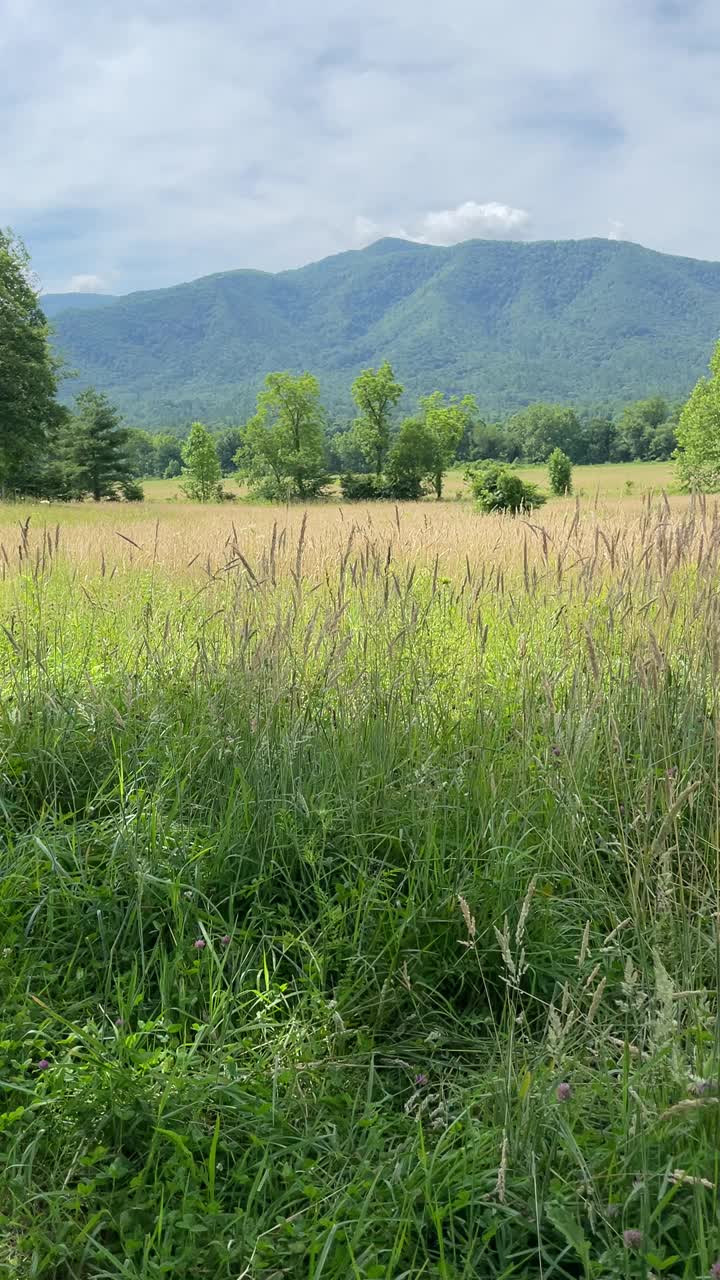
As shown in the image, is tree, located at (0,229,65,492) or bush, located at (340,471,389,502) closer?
tree, located at (0,229,65,492)

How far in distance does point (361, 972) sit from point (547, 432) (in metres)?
111

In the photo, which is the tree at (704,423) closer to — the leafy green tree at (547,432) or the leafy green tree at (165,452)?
the leafy green tree at (547,432)

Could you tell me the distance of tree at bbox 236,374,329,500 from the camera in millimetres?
52281

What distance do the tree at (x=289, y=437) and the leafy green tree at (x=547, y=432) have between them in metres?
48.5

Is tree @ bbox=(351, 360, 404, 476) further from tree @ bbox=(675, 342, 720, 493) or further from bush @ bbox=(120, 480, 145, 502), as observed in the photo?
tree @ bbox=(675, 342, 720, 493)

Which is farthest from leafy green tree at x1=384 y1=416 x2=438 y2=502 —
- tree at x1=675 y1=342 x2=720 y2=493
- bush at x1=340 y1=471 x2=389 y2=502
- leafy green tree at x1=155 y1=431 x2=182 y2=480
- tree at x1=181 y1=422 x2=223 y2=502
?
leafy green tree at x1=155 y1=431 x2=182 y2=480

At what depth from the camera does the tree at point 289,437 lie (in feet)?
172

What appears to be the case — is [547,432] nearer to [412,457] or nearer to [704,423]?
[412,457]

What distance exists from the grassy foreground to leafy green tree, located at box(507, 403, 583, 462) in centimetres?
9652

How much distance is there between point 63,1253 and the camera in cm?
127

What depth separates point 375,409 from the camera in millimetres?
56781

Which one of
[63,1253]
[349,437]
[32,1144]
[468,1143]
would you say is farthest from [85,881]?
[349,437]

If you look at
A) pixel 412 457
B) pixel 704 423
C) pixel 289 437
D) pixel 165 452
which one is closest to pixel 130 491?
pixel 289 437

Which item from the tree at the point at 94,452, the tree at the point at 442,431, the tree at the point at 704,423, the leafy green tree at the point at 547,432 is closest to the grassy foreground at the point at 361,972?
the tree at the point at 704,423
